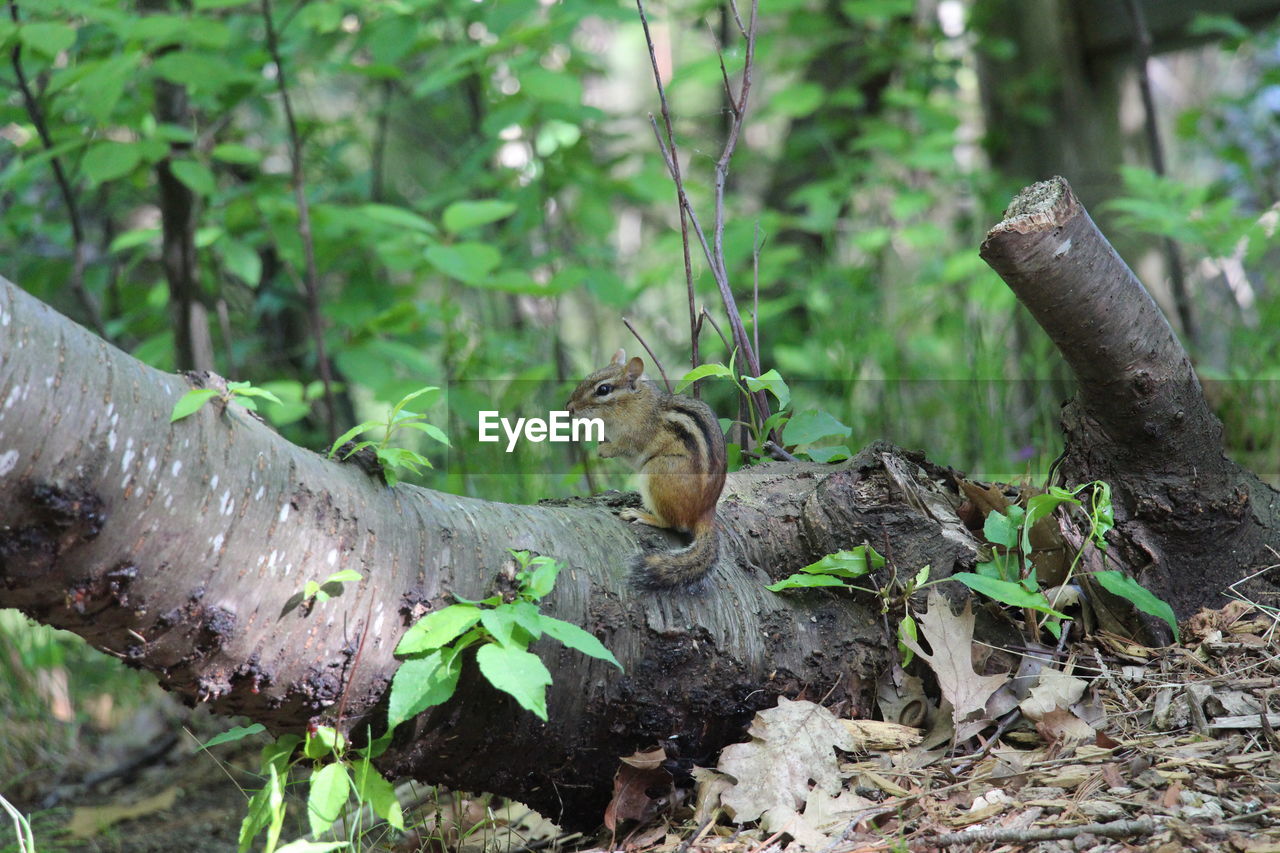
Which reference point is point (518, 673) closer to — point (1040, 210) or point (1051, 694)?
point (1051, 694)

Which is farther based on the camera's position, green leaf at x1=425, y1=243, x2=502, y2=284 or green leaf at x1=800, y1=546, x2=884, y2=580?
green leaf at x1=425, y1=243, x2=502, y2=284

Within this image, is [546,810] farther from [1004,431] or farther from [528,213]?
[528,213]

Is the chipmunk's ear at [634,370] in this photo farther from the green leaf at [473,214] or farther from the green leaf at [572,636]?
the green leaf at [572,636]

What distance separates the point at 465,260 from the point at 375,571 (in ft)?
6.79

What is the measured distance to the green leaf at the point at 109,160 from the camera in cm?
338

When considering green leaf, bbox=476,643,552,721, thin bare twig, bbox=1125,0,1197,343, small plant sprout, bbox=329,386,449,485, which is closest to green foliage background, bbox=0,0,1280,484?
thin bare twig, bbox=1125,0,1197,343

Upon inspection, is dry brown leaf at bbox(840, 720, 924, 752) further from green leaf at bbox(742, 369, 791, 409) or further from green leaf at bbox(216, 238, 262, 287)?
green leaf at bbox(216, 238, 262, 287)

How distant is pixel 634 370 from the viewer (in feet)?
10.4

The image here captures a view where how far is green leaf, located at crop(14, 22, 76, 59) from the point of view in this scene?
2.97 m

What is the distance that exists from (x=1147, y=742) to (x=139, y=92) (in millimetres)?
4383

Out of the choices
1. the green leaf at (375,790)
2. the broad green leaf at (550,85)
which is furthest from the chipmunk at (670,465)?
the broad green leaf at (550,85)

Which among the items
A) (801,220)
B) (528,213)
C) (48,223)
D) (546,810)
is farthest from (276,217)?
(546,810)

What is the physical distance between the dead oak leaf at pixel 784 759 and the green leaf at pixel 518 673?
51 cm

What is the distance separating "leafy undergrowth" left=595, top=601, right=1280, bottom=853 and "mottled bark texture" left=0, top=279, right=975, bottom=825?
0.14 m
